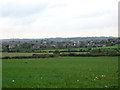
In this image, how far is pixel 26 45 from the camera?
109 m

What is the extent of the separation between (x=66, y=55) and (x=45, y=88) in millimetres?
58876

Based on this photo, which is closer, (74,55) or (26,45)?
A: (74,55)

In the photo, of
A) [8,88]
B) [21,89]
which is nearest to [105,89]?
Answer: [21,89]

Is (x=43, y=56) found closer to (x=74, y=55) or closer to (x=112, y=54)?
(x=74, y=55)

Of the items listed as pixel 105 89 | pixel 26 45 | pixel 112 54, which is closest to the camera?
pixel 105 89

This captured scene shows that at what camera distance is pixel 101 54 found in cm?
7038

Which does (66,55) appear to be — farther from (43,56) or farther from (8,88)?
(8,88)

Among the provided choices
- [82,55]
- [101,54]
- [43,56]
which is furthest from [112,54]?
[43,56]

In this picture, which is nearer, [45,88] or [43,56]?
[45,88]

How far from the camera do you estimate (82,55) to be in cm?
6994

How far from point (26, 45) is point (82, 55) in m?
45.9

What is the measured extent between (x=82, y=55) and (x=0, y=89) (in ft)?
190

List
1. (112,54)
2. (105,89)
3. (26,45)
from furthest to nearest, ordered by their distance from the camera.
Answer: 1. (26,45)
2. (112,54)
3. (105,89)

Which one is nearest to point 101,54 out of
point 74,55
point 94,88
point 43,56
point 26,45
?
point 74,55
